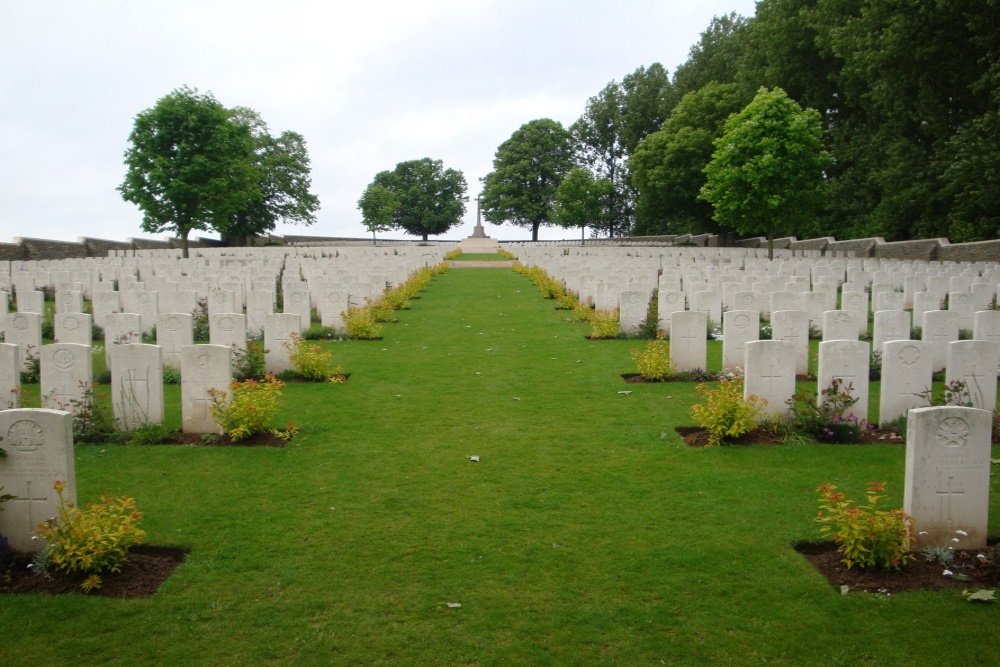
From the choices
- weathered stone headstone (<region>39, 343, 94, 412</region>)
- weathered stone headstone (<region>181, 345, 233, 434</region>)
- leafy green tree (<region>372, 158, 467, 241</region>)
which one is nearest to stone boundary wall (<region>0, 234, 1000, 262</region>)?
weathered stone headstone (<region>181, 345, 233, 434</region>)

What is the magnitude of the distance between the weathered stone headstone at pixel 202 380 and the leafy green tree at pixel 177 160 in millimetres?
26838

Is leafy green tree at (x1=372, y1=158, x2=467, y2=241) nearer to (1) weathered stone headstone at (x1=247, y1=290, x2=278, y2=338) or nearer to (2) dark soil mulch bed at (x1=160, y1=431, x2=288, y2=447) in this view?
Result: (1) weathered stone headstone at (x1=247, y1=290, x2=278, y2=338)

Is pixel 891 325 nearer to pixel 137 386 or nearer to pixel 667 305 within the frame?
pixel 667 305

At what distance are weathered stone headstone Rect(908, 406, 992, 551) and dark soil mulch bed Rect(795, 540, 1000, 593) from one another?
14cm

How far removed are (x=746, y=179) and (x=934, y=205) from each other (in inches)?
362

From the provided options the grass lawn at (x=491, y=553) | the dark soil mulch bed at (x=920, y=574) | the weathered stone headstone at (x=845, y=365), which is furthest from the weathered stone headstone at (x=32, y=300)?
the dark soil mulch bed at (x=920, y=574)

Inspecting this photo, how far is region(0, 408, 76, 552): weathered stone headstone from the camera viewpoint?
469cm

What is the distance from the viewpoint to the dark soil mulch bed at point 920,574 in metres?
4.54

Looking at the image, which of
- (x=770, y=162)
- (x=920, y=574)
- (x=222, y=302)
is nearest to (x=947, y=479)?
(x=920, y=574)

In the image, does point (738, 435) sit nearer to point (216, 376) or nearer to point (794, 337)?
point (794, 337)

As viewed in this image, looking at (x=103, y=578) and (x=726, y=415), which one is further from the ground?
(x=726, y=415)

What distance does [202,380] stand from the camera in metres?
7.40

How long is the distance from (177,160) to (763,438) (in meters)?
31.3

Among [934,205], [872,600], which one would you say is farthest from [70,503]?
[934,205]
